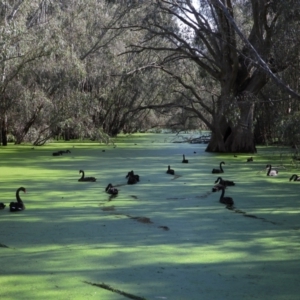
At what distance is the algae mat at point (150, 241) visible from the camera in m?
3.42

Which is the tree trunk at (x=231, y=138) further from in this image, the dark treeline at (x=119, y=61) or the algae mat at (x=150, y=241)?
the algae mat at (x=150, y=241)

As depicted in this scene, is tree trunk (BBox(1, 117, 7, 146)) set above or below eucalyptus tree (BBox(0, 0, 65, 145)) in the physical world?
below

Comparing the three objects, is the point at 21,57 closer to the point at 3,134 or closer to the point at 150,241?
the point at 3,134

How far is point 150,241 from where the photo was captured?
4.56m

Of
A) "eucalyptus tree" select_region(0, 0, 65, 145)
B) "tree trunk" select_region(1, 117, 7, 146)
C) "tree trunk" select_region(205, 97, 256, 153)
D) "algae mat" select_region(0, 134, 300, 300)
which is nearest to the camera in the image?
"algae mat" select_region(0, 134, 300, 300)

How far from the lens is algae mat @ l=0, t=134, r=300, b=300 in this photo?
3422mm

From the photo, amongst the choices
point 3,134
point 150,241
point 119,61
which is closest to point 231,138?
point 119,61

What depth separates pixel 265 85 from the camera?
1550 cm

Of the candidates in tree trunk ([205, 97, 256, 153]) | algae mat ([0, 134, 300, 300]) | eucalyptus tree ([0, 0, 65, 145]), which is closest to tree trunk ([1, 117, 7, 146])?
eucalyptus tree ([0, 0, 65, 145])

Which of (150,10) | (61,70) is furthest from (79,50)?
(150,10)

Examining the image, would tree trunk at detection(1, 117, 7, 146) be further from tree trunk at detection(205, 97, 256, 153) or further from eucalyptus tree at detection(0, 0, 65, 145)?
tree trunk at detection(205, 97, 256, 153)

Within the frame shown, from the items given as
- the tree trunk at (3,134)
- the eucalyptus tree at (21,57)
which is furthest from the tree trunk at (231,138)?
the tree trunk at (3,134)

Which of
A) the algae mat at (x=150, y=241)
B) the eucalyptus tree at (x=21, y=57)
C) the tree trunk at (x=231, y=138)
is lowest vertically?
the algae mat at (x=150, y=241)

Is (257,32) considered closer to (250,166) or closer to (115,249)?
(250,166)
